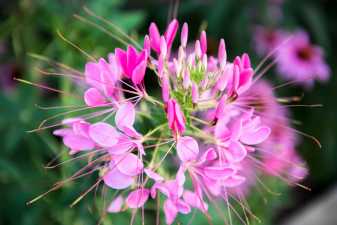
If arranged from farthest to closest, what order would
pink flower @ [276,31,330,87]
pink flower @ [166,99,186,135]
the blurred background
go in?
pink flower @ [276,31,330,87] < the blurred background < pink flower @ [166,99,186,135]

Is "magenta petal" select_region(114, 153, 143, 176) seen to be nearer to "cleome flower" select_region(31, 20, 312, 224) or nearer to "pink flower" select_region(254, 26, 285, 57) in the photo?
"cleome flower" select_region(31, 20, 312, 224)

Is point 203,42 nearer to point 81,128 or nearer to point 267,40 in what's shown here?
point 81,128

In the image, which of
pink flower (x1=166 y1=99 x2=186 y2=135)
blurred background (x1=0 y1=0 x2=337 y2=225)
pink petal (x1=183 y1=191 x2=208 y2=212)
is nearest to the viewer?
pink flower (x1=166 y1=99 x2=186 y2=135)

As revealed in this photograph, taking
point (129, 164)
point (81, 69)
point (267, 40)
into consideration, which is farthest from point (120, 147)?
point (267, 40)

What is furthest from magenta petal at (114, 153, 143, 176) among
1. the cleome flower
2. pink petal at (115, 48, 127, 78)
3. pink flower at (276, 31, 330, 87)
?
pink flower at (276, 31, 330, 87)

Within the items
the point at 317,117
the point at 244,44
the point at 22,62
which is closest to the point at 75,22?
the point at 22,62

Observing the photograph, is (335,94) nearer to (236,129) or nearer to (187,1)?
(187,1)
